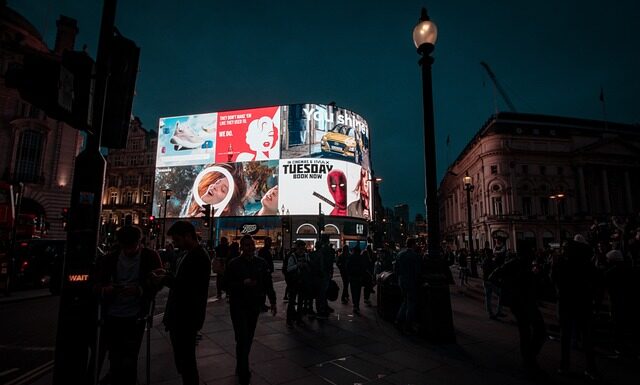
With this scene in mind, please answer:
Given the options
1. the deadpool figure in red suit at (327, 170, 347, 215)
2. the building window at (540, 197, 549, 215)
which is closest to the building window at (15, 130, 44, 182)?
the deadpool figure in red suit at (327, 170, 347, 215)

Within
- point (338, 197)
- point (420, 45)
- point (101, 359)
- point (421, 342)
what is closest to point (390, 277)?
point (421, 342)

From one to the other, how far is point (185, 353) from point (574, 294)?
5.28 m

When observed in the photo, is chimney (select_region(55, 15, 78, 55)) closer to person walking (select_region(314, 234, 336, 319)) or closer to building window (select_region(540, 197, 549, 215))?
person walking (select_region(314, 234, 336, 319))

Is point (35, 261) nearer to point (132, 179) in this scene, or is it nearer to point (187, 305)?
point (187, 305)

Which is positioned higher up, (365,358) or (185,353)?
(185,353)

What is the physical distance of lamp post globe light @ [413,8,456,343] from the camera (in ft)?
20.6

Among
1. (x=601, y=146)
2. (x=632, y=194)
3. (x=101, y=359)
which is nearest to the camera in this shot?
(x=101, y=359)

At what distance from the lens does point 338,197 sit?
47656 millimetres

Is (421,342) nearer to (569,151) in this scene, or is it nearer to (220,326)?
(220,326)

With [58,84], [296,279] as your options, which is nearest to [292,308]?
[296,279]

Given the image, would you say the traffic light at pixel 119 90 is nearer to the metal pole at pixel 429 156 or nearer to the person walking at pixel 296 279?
the metal pole at pixel 429 156

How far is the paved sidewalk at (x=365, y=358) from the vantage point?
178 inches

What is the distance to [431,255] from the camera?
6.61 metres

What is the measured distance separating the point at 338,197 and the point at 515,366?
42.7 meters
